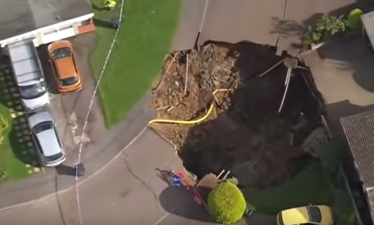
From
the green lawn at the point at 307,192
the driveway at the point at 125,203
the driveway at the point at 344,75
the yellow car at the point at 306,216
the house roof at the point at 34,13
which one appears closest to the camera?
the yellow car at the point at 306,216

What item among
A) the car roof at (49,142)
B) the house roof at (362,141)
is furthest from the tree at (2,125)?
the house roof at (362,141)

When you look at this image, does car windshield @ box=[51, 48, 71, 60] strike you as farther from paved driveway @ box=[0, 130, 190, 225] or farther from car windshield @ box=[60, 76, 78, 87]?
paved driveway @ box=[0, 130, 190, 225]

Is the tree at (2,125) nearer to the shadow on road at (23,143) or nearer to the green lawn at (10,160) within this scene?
the green lawn at (10,160)

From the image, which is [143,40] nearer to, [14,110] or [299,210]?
[14,110]

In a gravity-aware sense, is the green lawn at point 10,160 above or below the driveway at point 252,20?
below

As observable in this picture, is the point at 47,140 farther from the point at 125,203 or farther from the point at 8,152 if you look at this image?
the point at 125,203

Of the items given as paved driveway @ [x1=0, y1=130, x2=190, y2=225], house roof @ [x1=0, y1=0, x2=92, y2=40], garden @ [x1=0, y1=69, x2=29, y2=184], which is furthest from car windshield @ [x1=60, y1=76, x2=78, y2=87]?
paved driveway @ [x1=0, y1=130, x2=190, y2=225]

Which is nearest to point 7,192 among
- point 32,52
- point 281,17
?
point 32,52
